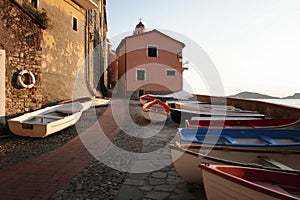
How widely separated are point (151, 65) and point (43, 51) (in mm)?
12695

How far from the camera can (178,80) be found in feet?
71.5

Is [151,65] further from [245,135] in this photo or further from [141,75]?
[245,135]

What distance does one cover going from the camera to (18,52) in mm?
7883

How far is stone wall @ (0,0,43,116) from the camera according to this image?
24.3 feet

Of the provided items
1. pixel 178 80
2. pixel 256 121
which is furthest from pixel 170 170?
pixel 178 80

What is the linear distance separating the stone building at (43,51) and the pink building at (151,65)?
6.06 m

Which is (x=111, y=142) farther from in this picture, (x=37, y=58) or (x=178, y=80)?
(x=178, y=80)

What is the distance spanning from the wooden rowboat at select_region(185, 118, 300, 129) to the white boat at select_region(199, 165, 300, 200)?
305cm

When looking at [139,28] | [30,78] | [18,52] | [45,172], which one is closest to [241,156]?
[45,172]

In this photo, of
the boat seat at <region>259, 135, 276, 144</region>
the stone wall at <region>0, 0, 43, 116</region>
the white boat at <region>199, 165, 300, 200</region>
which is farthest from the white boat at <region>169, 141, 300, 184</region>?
the stone wall at <region>0, 0, 43, 116</region>

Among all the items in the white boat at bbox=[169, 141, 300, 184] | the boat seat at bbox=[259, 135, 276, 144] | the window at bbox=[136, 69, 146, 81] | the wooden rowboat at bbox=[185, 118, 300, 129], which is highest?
the window at bbox=[136, 69, 146, 81]

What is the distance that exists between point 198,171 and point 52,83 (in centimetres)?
928

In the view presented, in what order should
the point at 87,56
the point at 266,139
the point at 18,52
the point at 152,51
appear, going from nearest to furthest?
the point at 266,139 < the point at 18,52 < the point at 87,56 < the point at 152,51

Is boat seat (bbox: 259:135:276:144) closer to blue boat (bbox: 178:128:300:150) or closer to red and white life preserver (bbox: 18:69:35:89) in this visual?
blue boat (bbox: 178:128:300:150)
